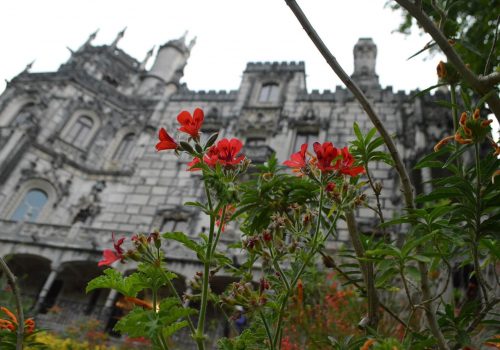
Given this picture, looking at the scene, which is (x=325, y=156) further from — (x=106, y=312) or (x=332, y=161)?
(x=106, y=312)

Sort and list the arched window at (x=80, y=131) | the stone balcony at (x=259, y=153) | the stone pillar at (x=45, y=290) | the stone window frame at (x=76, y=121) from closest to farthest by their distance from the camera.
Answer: the stone pillar at (x=45, y=290)
the stone balcony at (x=259, y=153)
the stone window frame at (x=76, y=121)
the arched window at (x=80, y=131)

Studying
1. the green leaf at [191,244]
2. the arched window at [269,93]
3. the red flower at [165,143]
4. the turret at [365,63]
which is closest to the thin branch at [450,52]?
the red flower at [165,143]

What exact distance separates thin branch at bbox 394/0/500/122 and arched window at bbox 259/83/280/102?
61.7 feet

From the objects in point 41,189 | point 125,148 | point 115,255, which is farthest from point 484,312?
point 125,148

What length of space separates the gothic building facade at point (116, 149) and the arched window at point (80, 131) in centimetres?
6

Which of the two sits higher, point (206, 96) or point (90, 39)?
point (90, 39)

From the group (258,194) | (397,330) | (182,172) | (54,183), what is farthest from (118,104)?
(258,194)

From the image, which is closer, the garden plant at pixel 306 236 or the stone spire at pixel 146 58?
the garden plant at pixel 306 236

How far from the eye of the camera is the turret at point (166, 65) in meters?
26.7

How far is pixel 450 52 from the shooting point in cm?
213

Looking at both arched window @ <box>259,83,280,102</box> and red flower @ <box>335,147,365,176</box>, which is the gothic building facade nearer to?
arched window @ <box>259,83,280,102</box>

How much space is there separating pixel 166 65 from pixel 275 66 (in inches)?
380

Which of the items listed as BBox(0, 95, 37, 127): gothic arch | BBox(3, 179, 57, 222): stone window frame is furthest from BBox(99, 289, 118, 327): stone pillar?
BBox(0, 95, 37, 127): gothic arch

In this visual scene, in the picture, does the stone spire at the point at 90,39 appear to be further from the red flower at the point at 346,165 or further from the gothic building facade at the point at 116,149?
the red flower at the point at 346,165
